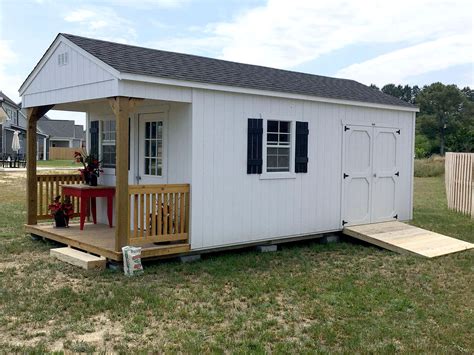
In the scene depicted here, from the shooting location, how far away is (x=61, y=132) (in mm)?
51219

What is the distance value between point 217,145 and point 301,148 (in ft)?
5.58

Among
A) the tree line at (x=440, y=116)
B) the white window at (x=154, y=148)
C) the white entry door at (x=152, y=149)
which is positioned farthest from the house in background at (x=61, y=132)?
the white window at (x=154, y=148)

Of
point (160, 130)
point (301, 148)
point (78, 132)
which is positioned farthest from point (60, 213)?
point (78, 132)

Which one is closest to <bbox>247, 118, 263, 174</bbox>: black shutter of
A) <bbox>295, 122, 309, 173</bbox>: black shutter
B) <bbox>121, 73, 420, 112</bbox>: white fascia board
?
<bbox>121, 73, 420, 112</bbox>: white fascia board

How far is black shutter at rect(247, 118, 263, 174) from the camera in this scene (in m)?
7.74

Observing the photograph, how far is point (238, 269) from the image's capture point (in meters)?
6.83

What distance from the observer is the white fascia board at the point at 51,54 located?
647 centimetres

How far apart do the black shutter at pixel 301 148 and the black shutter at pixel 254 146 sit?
0.79 meters

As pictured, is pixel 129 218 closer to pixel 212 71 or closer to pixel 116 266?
pixel 116 266

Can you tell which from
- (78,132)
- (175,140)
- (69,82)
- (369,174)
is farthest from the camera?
(78,132)

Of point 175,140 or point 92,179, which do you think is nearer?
point 175,140

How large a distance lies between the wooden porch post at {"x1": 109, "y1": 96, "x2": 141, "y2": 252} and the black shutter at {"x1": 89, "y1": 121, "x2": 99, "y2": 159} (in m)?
2.95

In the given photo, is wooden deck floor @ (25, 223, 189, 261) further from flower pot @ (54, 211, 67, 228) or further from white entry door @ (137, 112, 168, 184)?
white entry door @ (137, 112, 168, 184)

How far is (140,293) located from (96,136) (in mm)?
4560
